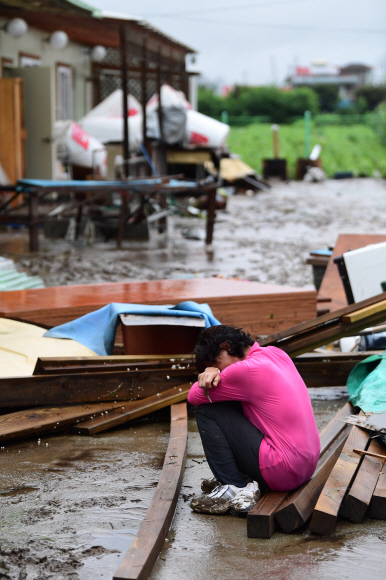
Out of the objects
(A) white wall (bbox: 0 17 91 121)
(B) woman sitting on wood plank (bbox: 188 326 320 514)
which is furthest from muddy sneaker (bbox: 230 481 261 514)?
(A) white wall (bbox: 0 17 91 121)

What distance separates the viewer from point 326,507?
281cm

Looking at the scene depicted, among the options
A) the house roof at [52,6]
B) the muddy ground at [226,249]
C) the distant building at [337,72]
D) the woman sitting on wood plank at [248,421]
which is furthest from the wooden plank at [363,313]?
the distant building at [337,72]

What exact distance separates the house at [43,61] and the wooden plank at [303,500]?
10.9 meters

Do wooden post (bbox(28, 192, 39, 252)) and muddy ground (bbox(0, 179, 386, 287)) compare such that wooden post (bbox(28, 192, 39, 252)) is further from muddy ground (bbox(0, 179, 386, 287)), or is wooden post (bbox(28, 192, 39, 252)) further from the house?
the house

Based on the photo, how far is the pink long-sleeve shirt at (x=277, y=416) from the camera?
2.98 metres

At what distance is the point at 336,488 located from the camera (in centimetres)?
296

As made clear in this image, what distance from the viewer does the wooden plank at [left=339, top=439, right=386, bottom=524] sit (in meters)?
2.87

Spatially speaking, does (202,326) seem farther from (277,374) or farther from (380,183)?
(380,183)

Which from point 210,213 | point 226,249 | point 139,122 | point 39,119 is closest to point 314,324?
point 226,249

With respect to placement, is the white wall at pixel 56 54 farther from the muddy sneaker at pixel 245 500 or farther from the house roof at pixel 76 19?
the muddy sneaker at pixel 245 500

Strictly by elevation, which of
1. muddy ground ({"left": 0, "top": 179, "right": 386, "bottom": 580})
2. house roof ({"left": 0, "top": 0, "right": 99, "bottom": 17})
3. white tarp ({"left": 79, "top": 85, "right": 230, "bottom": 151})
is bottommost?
muddy ground ({"left": 0, "top": 179, "right": 386, "bottom": 580})

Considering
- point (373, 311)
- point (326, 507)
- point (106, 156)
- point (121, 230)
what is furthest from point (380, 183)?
point (326, 507)

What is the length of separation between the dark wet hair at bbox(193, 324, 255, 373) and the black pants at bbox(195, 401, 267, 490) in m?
0.21

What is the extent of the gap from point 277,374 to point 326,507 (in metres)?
0.57
